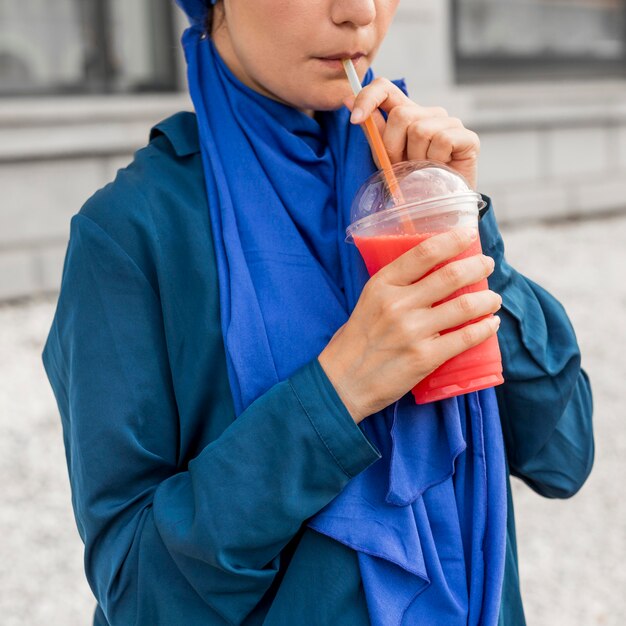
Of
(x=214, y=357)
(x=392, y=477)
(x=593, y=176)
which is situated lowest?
(x=593, y=176)

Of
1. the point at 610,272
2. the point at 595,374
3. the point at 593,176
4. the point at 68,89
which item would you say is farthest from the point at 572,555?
the point at 593,176

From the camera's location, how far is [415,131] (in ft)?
4.20

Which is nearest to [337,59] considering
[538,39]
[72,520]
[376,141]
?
[376,141]

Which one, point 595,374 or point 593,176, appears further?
point 593,176

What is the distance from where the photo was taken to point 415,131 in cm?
128

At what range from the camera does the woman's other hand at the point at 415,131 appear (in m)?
1.27

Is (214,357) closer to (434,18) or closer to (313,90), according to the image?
(313,90)

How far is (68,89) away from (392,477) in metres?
5.22

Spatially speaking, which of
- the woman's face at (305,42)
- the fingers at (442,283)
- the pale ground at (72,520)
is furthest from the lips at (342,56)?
the pale ground at (72,520)

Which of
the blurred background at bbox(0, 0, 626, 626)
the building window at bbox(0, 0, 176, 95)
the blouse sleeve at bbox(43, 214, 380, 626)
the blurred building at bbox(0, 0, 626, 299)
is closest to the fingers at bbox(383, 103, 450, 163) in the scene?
the blouse sleeve at bbox(43, 214, 380, 626)

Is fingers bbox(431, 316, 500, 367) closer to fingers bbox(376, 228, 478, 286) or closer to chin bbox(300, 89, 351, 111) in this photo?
fingers bbox(376, 228, 478, 286)

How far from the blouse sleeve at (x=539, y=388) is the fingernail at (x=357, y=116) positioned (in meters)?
0.23

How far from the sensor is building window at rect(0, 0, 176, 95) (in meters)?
5.82

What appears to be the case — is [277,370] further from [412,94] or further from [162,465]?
[412,94]
